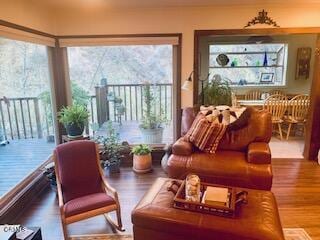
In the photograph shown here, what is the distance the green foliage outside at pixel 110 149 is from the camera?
12.8 ft

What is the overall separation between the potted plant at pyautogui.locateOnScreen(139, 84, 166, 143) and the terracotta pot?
1.73 ft

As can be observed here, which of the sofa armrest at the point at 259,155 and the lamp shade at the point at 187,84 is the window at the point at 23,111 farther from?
the sofa armrest at the point at 259,155

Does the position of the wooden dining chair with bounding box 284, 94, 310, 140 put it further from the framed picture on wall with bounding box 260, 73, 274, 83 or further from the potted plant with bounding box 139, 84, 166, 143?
the potted plant with bounding box 139, 84, 166, 143

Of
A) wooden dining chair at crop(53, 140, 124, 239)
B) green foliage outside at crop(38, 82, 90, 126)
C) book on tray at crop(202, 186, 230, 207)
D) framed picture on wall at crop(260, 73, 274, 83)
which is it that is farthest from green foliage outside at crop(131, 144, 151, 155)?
framed picture on wall at crop(260, 73, 274, 83)

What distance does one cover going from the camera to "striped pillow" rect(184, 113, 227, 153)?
129 inches

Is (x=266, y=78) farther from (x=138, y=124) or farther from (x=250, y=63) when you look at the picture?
(x=138, y=124)

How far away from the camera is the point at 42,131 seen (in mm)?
3844

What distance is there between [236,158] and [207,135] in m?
0.44

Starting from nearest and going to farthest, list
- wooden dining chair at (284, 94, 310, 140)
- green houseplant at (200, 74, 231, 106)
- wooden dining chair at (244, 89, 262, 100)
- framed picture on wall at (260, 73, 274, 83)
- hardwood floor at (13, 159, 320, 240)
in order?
hardwood floor at (13, 159, 320, 240) → green houseplant at (200, 74, 231, 106) → wooden dining chair at (284, 94, 310, 140) → wooden dining chair at (244, 89, 262, 100) → framed picture on wall at (260, 73, 274, 83)

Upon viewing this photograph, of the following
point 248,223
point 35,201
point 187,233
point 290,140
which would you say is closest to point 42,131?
point 35,201

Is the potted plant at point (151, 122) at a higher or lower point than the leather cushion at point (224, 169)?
higher

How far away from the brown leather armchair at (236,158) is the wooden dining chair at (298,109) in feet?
7.03

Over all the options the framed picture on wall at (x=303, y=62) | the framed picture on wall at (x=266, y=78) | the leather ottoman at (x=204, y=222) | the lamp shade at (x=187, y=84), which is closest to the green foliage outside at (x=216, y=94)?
the lamp shade at (x=187, y=84)

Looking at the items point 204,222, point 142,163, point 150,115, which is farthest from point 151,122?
point 204,222
